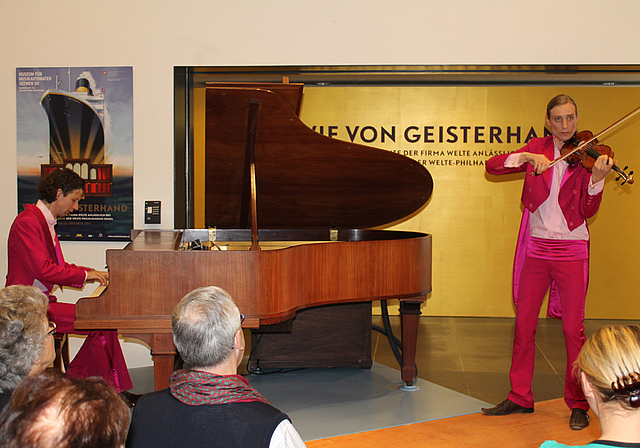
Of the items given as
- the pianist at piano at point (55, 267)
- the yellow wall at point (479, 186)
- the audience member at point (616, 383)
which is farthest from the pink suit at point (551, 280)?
the yellow wall at point (479, 186)

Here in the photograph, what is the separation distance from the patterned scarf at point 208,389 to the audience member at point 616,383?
0.66 metres

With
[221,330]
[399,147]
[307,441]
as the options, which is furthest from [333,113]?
[221,330]

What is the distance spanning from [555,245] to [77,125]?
322 cm

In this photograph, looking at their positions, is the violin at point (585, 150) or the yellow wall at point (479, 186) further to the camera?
the yellow wall at point (479, 186)

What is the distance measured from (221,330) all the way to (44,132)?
3.21m

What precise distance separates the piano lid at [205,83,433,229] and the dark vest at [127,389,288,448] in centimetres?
174

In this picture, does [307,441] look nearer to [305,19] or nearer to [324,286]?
[324,286]

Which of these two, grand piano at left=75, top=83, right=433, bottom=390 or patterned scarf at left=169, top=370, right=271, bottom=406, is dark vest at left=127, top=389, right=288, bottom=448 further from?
grand piano at left=75, top=83, right=433, bottom=390

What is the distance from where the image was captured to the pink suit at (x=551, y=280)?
2.88m

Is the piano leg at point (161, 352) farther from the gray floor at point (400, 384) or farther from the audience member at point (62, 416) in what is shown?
the audience member at point (62, 416)

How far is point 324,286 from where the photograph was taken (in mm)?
2840

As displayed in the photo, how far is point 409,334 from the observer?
133 inches

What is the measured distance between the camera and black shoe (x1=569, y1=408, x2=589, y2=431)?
2.79 metres

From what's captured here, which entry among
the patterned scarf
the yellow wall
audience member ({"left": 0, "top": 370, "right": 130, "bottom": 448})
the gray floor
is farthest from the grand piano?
the yellow wall
